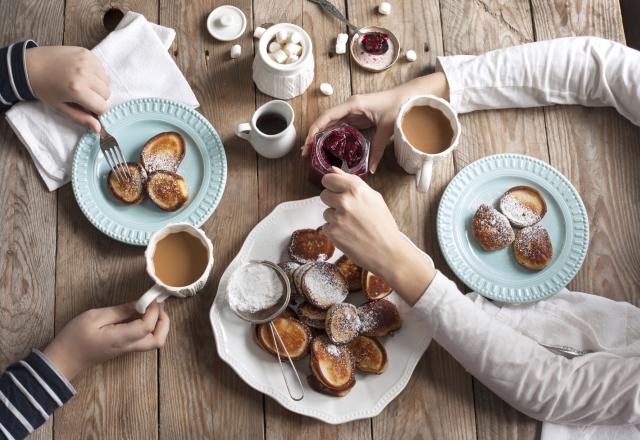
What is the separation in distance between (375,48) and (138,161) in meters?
0.67

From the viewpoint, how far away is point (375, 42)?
1.64 meters

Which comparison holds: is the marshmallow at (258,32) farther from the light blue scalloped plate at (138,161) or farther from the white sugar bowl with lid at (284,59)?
the light blue scalloped plate at (138,161)

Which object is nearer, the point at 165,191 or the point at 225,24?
the point at 165,191

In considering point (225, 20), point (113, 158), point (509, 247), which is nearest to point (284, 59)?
point (225, 20)

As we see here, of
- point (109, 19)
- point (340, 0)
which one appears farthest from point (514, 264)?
point (109, 19)

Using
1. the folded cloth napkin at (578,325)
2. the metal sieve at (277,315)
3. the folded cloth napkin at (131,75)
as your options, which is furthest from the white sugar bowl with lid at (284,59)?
the folded cloth napkin at (578,325)

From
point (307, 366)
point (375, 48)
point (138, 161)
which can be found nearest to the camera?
point (307, 366)

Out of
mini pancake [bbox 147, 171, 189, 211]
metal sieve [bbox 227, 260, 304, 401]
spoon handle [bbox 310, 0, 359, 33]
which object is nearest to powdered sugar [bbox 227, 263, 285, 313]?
metal sieve [bbox 227, 260, 304, 401]

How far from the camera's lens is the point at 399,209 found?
1566mm

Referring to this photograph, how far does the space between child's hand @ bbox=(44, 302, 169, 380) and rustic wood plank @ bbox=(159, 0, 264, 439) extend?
70 millimetres

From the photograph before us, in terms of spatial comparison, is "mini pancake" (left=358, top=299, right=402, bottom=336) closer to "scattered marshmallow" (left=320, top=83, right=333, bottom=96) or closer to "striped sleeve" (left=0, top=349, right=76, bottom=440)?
"scattered marshmallow" (left=320, top=83, right=333, bottom=96)

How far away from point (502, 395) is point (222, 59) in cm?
108

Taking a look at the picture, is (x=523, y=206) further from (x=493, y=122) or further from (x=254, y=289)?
(x=254, y=289)

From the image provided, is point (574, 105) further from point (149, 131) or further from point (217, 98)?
point (149, 131)
